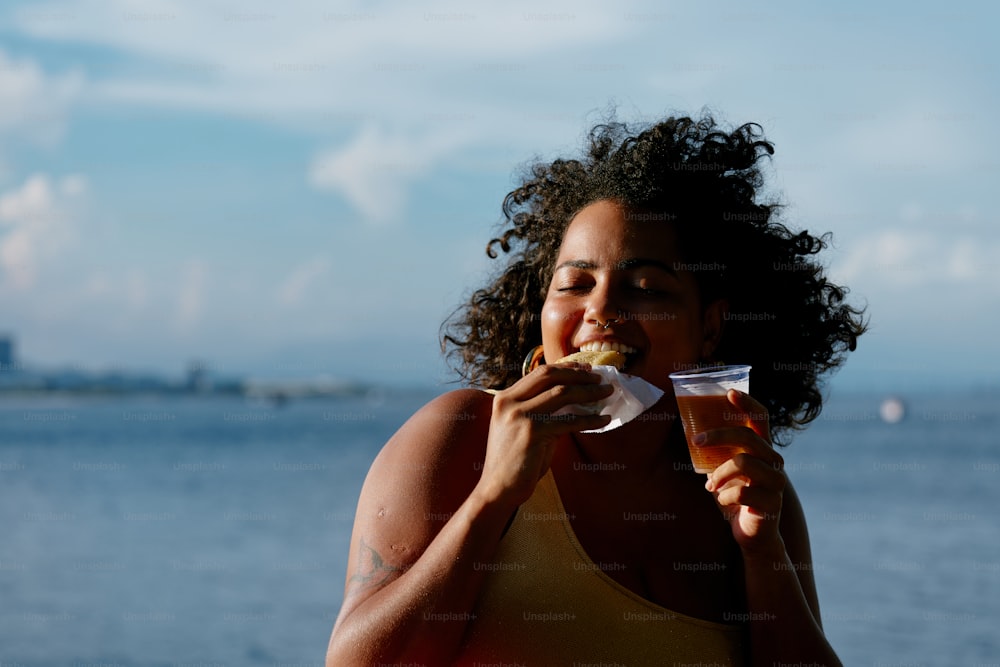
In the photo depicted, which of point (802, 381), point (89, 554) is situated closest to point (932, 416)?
point (89, 554)

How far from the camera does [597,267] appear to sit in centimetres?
315

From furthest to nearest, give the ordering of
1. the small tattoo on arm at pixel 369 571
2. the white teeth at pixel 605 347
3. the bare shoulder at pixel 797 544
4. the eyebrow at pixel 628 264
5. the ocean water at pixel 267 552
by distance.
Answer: the ocean water at pixel 267 552, the bare shoulder at pixel 797 544, the eyebrow at pixel 628 264, the white teeth at pixel 605 347, the small tattoo on arm at pixel 369 571

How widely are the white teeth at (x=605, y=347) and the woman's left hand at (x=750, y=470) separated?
307mm

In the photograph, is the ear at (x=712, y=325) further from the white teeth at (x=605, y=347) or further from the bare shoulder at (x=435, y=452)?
the bare shoulder at (x=435, y=452)

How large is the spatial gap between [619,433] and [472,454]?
54cm

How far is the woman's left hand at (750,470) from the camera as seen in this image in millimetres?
2822

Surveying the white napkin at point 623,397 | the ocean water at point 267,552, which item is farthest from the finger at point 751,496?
the ocean water at point 267,552

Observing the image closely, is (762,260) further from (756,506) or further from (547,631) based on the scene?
(547,631)

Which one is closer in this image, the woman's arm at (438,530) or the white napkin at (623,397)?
the woman's arm at (438,530)

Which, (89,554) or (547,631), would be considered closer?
(547,631)

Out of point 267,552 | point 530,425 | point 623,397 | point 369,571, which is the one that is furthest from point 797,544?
point 267,552

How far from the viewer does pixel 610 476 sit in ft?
11.0

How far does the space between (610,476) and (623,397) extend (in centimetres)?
52

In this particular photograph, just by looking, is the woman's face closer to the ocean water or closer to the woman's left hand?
the woman's left hand
